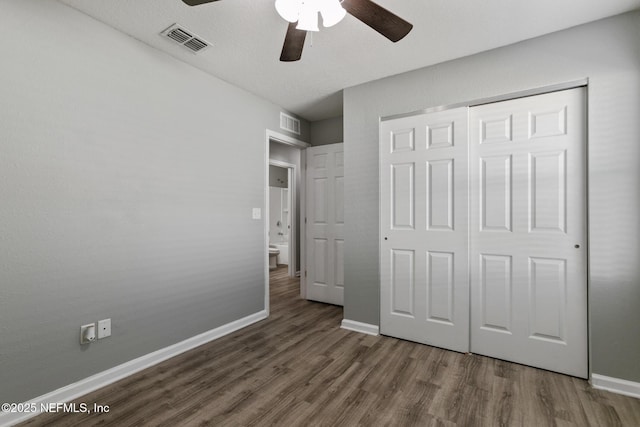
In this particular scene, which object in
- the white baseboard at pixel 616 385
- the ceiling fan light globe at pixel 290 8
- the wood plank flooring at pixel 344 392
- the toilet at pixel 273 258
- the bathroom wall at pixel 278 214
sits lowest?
the wood plank flooring at pixel 344 392

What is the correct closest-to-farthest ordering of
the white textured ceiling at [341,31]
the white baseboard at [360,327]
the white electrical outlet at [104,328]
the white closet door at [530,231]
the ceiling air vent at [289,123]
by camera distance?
1. the white textured ceiling at [341,31]
2. the white electrical outlet at [104,328]
3. the white closet door at [530,231]
4. the white baseboard at [360,327]
5. the ceiling air vent at [289,123]

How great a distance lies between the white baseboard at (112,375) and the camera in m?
1.74

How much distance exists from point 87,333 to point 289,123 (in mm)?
2881

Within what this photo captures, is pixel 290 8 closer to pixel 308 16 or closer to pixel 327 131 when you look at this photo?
pixel 308 16

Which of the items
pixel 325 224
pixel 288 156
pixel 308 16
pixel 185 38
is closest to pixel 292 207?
pixel 288 156

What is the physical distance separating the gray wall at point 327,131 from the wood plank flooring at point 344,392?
2.60 metres

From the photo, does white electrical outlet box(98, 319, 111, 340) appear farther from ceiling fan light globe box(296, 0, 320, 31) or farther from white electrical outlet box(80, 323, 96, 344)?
ceiling fan light globe box(296, 0, 320, 31)

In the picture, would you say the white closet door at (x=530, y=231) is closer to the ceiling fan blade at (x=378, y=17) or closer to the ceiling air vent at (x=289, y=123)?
the ceiling fan blade at (x=378, y=17)

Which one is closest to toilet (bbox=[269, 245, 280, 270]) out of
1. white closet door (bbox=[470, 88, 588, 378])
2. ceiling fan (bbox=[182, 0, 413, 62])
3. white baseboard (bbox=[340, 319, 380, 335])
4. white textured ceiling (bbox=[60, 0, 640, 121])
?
white baseboard (bbox=[340, 319, 380, 335])

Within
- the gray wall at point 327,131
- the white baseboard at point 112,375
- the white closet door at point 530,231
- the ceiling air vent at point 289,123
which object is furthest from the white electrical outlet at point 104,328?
the gray wall at point 327,131

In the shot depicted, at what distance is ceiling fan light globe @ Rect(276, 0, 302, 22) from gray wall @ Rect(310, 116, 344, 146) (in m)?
2.53

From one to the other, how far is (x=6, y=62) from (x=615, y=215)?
386 cm

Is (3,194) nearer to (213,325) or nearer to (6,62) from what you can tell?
(6,62)

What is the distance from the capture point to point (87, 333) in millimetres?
1993
